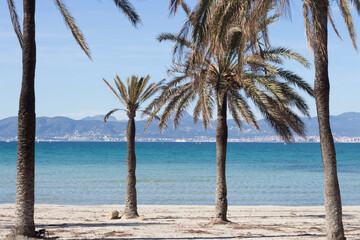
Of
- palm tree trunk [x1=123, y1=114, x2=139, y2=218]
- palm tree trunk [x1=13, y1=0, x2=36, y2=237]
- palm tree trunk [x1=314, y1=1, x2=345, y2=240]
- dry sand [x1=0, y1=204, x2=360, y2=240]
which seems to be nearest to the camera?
palm tree trunk [x1=314, y1=1, x2=345, y2=240]

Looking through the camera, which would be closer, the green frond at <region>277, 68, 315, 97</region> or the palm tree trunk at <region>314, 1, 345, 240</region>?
the palm tree trunk at <region>314, 1, 345, 240</region>

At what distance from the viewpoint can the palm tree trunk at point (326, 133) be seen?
13133 millimetres

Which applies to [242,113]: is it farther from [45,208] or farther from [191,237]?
[45,208]

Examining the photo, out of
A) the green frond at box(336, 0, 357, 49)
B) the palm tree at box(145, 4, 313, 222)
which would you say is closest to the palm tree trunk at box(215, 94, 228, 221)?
the palm tree at box(145, 4, 313, 222)

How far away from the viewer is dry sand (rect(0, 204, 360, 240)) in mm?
16250

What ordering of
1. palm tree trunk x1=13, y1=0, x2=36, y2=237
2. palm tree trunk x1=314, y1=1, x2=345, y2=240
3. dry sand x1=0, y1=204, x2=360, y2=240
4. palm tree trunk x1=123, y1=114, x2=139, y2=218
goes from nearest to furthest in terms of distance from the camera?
palm tree trunk x1=314, y1=1, x2=345, y2=240
palm tree trunk x1=13, y1=0, x2=36, y2=237
dry sand x1=0, y1=204, x2=360, y2=240
palm tree trunk x1=123, y1=114, x2=139, y2=218

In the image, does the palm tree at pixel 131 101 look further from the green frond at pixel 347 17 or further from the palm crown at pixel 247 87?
the green frond at pixel 347 17

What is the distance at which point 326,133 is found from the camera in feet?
43.2

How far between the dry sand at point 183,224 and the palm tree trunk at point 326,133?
269cm

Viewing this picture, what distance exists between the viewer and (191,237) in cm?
1580

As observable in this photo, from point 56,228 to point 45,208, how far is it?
9.64m

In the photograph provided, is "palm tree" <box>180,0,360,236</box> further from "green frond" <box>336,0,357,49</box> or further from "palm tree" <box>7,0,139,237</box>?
"palm tree" <box>7,0,139,237</box>

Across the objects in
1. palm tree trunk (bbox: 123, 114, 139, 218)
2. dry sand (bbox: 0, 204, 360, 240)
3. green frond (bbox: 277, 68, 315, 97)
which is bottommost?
dry sand (bbox: 0, 204, 360, 240)

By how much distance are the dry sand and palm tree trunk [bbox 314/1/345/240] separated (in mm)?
2687
